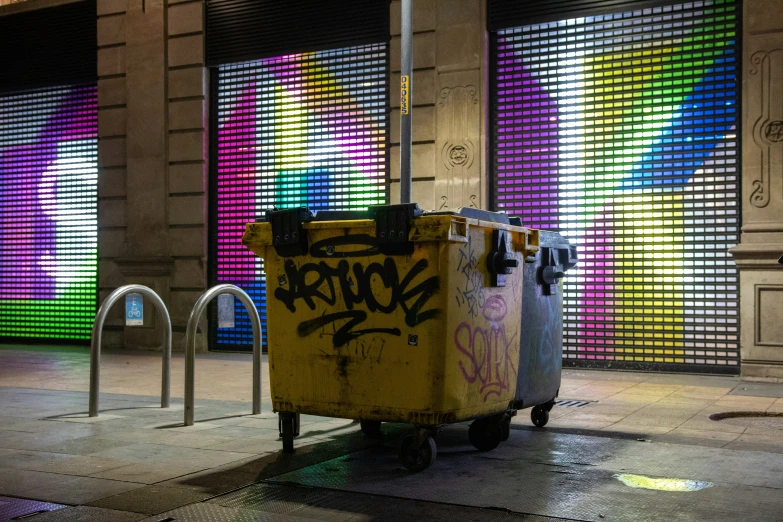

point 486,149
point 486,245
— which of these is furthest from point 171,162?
point 486,245

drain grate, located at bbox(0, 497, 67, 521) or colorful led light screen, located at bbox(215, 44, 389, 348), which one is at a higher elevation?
colorful led light screen, located at bbox(215, 44, 389, 348)

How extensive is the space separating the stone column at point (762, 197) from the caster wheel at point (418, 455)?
6.33 meters

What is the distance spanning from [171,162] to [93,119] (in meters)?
→ 2.25

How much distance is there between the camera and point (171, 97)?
1453 cm

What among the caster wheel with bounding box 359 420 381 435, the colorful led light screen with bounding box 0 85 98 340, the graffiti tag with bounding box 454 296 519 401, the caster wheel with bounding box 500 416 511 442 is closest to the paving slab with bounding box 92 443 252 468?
the caster wheel with bounding box 359 420 381 435

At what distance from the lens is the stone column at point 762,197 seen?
33.2ft

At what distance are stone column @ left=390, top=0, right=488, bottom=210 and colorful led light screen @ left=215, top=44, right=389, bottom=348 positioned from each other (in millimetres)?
642

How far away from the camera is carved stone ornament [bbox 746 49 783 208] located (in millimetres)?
10227

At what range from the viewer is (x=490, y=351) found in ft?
18.8

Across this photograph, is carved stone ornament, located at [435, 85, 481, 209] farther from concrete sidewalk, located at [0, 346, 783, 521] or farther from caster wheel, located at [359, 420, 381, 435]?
caster wheel, located at [359, 420, 381, 435]

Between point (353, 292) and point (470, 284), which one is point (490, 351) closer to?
point (470, 284)

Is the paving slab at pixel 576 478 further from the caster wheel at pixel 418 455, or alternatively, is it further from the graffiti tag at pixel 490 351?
the graffiti tag at pixel 490 351

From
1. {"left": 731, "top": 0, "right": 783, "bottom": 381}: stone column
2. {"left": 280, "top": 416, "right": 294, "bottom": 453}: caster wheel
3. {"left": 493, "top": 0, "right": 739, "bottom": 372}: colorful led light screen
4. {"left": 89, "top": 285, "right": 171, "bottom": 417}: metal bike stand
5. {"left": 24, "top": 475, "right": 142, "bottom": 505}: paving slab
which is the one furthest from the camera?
{"left": 493, "top": 0, "right": 739, "bottom": 372}: colorful led light screen

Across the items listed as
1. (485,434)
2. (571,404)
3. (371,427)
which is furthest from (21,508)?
(571,404)
